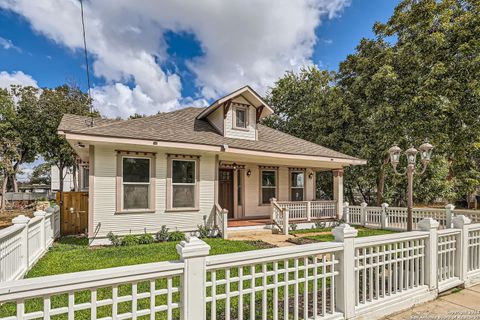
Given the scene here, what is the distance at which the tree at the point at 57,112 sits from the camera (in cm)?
2339

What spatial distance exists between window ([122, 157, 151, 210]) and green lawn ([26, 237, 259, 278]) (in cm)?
143

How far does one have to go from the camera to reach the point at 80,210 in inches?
393

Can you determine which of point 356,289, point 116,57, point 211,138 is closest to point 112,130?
point 211,138

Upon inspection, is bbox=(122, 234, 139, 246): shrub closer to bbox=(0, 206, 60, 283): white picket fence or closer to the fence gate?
bbox=(0, 206, 60, 283): white picket fence

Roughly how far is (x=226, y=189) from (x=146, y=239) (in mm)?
4432

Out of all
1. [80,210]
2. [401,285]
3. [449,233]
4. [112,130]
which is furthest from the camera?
[80,210]

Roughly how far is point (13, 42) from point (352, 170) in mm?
18053

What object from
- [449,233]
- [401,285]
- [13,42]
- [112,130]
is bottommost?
[401,285]

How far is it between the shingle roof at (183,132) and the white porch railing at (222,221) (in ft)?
7.46

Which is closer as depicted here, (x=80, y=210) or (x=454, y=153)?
(x=80, y=210)

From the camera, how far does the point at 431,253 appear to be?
4.15m

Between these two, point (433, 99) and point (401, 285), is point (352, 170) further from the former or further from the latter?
point (401, 285)

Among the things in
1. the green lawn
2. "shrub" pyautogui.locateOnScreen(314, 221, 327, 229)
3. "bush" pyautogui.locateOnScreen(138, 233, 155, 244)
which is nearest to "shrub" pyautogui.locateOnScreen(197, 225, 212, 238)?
the green lawn

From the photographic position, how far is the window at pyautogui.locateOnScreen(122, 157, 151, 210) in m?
8.65
